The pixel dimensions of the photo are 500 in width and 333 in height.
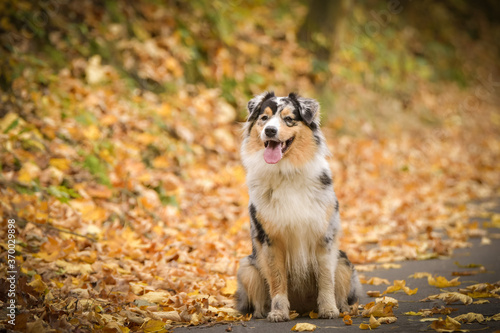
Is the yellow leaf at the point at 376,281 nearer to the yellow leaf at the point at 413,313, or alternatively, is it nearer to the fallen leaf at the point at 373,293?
the fallen leaf at the point at 373,293

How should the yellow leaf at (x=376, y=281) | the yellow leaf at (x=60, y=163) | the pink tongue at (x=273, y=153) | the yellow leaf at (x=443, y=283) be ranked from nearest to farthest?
the pink tongue at (x=273, y=153), the yellow leaf at (x=443, y=283), the yellow leaf at (x=376, y=281), the yellow leaf at (x=60, y=163)

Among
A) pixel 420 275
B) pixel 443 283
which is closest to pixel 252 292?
pixel 443 283

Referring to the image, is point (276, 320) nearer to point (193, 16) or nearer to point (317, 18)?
point (193, 16)

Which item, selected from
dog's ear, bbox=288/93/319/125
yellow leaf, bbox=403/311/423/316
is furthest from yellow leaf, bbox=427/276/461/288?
dog's ear, bbox=288/93/319/125

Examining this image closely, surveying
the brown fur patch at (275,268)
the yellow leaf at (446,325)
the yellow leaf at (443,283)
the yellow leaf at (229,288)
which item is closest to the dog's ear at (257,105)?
the brown fur patch at (275,268)

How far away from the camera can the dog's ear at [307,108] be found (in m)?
4.70

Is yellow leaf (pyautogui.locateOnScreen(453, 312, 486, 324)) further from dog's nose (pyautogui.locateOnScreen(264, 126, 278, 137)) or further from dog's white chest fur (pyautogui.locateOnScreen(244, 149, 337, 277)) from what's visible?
dog's nose (pyautogui.locateOnScreen(264, 126, 278, 137))

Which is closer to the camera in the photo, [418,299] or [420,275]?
[418,299]

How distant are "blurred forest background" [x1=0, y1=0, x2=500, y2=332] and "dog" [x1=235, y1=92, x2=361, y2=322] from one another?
1.67 feet

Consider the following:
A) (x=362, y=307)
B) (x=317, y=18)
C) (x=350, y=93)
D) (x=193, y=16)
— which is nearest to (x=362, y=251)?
(x=362, y=307)

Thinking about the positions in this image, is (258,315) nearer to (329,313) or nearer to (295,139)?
(329,313)

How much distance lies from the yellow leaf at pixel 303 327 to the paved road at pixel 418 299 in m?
0.06

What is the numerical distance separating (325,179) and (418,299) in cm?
155

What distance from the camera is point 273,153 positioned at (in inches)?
181
